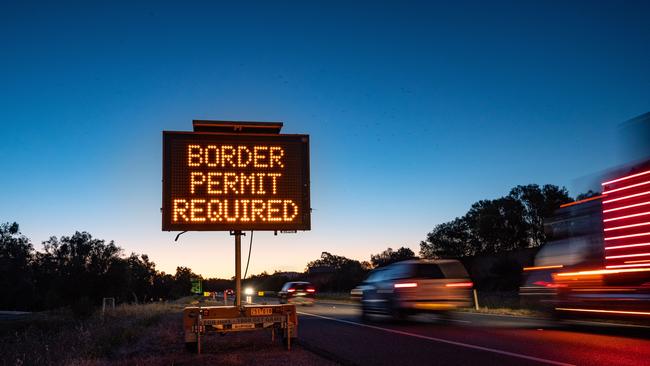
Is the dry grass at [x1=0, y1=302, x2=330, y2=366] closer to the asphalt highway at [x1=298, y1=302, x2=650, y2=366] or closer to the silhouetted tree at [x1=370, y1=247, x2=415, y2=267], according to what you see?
the asphalt highway at [x1=298, y1=302, x2=650, y2=366]

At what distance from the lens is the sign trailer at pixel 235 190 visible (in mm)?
A: 10211

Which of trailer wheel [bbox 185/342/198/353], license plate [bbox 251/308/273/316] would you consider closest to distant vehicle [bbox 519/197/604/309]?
license plate [bbox 251/308/273/316]

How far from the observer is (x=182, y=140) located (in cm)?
1061

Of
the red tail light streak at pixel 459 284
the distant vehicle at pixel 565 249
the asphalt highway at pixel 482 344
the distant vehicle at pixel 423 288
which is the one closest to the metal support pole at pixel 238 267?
the asphalt highway at pixel 482 344

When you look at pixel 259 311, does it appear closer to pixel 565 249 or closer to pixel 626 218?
pixel 626 218

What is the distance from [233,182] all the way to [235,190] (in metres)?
0.15

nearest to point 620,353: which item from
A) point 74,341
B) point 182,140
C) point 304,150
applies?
point 304,150

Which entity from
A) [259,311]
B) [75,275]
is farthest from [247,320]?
[75,275]

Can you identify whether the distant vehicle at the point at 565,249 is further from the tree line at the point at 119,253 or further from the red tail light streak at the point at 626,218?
the tree line at the point at 119,253

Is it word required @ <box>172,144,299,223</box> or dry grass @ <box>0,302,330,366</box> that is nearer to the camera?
dry grass @ <box>0,302,330,366</box>

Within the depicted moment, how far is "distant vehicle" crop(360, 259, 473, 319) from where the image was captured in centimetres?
1550

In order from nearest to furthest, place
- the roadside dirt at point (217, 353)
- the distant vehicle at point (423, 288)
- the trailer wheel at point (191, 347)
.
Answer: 1. the roadside dirt at point (217, 353)
2. the trailer wheel at point (191, 347)
3. the distant vehicle at point (423, 288)

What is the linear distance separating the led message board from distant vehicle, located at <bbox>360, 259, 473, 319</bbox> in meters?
5.81

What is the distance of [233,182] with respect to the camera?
34.6ft
